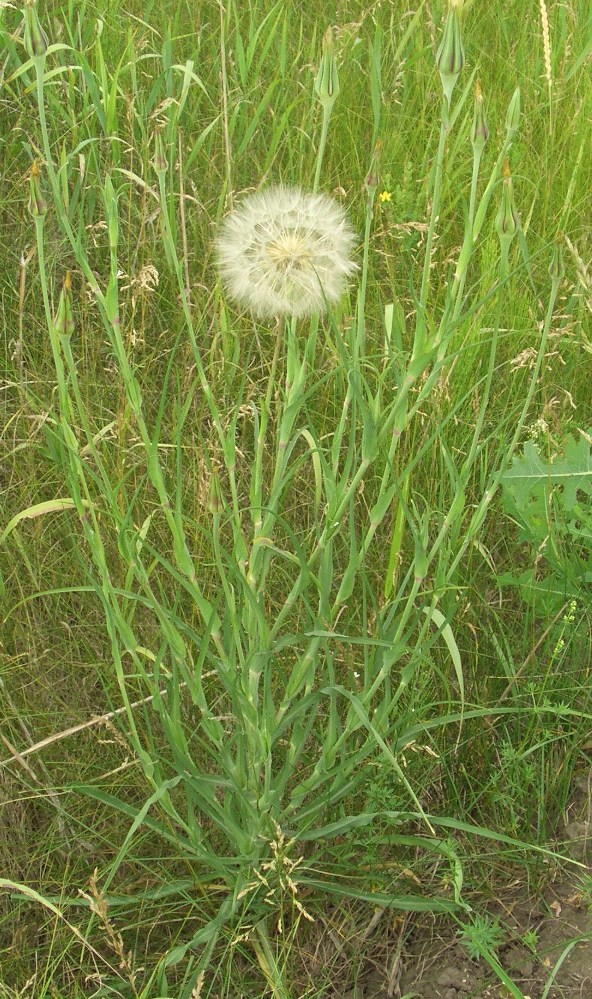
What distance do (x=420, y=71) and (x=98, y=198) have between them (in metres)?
1.01

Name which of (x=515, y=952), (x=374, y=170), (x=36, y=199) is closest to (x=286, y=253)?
(x=374, y=170)

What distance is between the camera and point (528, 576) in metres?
1.81

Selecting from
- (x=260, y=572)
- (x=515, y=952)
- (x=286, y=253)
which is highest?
(x=286, y=253)

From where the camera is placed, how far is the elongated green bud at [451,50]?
114cm

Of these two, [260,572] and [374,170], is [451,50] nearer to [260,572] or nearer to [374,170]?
[374,170]

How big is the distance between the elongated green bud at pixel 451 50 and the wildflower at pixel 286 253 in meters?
0.30

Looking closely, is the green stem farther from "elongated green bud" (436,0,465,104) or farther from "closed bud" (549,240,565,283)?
"closed bud" (549,240,565,283)

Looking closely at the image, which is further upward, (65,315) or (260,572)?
(65,315)

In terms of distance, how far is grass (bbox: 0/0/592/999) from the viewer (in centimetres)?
139

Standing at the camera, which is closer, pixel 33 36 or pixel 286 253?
pixel 33 36

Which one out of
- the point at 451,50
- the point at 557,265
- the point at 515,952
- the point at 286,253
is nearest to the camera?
the point at 451,50

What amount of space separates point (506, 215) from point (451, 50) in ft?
0.66

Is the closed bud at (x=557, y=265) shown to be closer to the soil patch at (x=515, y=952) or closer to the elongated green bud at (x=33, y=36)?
the elongated green bud at (x=33, y=36)

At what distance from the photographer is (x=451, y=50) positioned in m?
1.14
